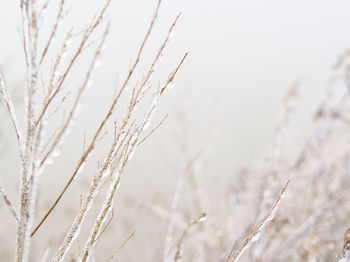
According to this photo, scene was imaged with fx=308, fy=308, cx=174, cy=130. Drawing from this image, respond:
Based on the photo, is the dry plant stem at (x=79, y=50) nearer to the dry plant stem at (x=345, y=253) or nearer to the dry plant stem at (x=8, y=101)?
the dry plant stem at (x=8, y=101)

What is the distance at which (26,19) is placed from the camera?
3.04ft

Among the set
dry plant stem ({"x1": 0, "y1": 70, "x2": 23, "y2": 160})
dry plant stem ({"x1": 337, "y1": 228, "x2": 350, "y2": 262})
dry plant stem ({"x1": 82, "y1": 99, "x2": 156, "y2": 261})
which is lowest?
dry plant stem ({"x1": 337, "y1": 228, "x2": 350, "y2": 262})

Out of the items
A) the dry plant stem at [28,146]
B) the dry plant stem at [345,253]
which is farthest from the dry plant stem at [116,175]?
the dry plant stem at [345,253]

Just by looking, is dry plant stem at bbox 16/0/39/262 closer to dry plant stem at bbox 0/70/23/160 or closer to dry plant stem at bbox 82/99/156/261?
dry plant stem at bbox 0/70/23/160

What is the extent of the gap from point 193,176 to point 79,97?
392 cm

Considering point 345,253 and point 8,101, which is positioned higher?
point 8,101

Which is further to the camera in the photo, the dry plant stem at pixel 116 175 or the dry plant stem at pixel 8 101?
the dry plant stem at pixel 116 175

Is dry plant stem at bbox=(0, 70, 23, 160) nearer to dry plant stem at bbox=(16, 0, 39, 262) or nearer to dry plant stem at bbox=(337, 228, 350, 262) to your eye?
dry plant stem at bbox=(16, 0, 39, 262)

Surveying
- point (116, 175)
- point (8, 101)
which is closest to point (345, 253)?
point (116, 175)

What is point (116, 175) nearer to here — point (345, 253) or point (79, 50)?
point (79, 50)

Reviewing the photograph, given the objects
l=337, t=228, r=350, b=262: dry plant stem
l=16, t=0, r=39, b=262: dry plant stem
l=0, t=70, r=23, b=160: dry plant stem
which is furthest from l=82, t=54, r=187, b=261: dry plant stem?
l=337, t=228, r=350, b=262: dry plant stem

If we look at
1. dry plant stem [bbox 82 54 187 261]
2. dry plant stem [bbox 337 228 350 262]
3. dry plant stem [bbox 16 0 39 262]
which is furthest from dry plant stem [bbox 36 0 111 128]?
dry plant stem [bbox 337 228 350 262]

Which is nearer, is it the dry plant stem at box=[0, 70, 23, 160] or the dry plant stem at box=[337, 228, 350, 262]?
the dry plant stem at box=[0, 70, 23, 160]

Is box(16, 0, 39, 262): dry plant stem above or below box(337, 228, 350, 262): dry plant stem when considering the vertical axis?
Result: above
